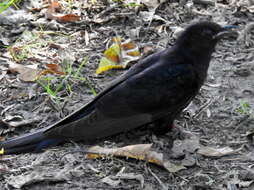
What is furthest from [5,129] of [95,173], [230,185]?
[230,185]

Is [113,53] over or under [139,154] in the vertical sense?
over

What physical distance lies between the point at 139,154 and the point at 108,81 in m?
1.35

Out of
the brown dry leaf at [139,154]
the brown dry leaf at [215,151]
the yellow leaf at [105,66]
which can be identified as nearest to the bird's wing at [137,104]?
the brown dry leaf at [139,154]

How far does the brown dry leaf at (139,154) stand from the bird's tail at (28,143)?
0.43 metres

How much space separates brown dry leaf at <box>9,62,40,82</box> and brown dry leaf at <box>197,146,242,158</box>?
1.97 meters

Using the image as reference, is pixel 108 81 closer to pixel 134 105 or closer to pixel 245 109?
pixel 134 105

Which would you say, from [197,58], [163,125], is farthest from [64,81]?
[197,58]

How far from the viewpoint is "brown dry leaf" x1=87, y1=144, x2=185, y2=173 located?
3.89 m

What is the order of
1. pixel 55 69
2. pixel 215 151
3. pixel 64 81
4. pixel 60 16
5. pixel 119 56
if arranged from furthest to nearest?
pixel 60 16
pixel 119 56
pixel 55 69
pixel 64 81
pixel 215 151

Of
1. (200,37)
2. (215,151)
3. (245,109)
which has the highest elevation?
(200,37)

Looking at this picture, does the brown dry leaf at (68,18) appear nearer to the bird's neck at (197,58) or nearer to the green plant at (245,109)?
the bird's neck at (197,58)

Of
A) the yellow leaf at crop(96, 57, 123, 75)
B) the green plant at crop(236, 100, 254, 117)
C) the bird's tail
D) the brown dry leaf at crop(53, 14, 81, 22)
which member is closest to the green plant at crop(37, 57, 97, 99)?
the yellow leaf at crop(96, 57, 123, 75)

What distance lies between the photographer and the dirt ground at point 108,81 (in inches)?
148

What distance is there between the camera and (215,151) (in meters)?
4.09
